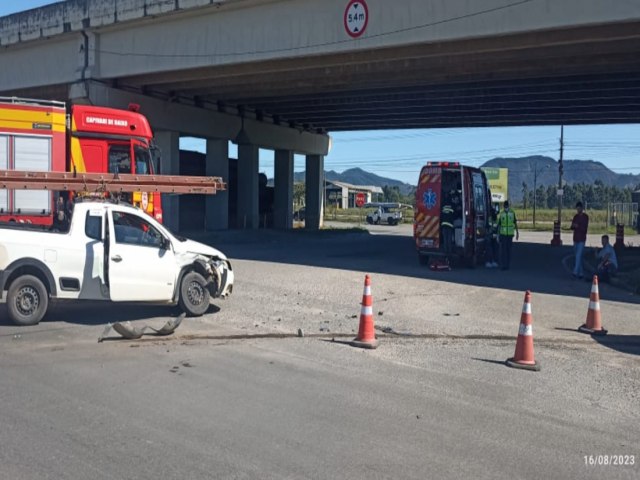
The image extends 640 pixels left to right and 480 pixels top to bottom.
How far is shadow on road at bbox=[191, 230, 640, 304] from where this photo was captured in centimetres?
1641

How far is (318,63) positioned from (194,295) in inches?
525

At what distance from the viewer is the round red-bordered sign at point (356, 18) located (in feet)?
64.7

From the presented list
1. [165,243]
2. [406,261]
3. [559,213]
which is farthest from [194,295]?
[559,213]

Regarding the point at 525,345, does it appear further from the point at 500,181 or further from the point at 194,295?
the point at 500,181

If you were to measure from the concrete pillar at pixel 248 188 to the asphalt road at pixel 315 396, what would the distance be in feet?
79.1

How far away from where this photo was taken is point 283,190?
41.3 m

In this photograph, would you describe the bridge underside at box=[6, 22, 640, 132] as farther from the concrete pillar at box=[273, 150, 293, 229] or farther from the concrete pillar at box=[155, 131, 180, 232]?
the concrete pillar at box=[273, 150, 293, 229]

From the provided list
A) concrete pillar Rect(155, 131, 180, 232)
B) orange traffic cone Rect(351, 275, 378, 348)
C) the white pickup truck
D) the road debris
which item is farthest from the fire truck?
concrete pillar Rect(155, 131, 180, 232)

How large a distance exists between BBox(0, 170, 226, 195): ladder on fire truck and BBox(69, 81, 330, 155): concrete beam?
16.5 meters

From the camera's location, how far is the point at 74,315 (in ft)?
36.5

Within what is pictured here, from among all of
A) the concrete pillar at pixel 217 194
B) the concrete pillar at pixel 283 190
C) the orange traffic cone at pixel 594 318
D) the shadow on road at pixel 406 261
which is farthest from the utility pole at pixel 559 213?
the orange traffic cone at pixel 594 318

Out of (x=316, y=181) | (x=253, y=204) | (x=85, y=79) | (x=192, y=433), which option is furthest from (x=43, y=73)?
(x=192, y=433)

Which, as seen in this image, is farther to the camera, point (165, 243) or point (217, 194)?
point (217, 194)

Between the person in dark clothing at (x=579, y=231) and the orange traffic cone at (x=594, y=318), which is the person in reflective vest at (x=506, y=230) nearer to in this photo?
the person in dark clothing at (x=579, y=231)
